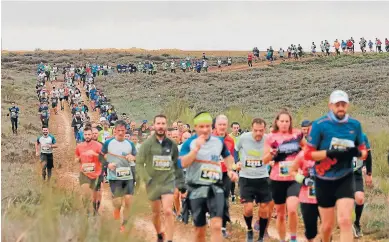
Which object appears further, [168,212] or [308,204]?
[168,212]

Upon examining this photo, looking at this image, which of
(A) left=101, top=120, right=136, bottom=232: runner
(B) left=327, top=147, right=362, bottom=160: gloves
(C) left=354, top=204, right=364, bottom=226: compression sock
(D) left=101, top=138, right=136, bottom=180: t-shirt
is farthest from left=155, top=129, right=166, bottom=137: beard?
(C) left=354, top=204, right=364, bottom=226: compression sock

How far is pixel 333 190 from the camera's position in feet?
25.6

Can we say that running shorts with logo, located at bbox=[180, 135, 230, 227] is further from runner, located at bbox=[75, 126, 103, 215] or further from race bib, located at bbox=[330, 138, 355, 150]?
runner, located at bbox=[75, 126, 103, 215]

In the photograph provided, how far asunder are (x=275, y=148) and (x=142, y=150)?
6.47 ft

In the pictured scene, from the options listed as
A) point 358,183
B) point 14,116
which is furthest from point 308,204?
point 14,116

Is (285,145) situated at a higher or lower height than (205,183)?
higher

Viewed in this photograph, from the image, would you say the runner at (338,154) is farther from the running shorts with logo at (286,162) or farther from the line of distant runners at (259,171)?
the running shorts with logo at (286,162)

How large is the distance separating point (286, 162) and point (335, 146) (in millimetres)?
2048

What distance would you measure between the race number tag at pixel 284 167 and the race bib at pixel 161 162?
1656mm

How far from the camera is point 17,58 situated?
92.9m

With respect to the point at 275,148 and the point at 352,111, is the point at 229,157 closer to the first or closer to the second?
the point at 275,148

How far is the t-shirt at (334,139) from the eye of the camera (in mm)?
7699

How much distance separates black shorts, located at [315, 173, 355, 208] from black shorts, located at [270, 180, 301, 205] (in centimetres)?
176

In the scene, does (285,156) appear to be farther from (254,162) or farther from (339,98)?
(339,98)
